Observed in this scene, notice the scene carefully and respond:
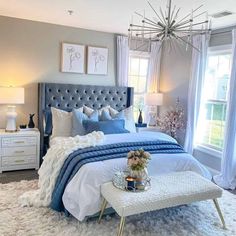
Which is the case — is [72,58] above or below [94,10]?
below

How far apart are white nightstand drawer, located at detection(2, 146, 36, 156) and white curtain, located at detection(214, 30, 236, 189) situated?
3.10 metres

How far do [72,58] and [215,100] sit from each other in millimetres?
2719

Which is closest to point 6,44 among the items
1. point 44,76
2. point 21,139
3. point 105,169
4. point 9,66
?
point 9,66

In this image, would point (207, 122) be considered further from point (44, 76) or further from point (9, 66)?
point (9, 66)

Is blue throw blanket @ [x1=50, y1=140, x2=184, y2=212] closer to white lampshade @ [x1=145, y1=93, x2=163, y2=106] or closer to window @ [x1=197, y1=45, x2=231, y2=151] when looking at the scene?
window @ [x1=197, y1=45, x2=231, y2=151]

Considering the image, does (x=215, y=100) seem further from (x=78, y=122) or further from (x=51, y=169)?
(x=51, y=169)

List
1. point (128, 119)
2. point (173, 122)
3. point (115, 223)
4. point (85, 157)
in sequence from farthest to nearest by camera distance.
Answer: point (173, 122)
point (128, 119)
point (85, 157)
point (115, 223)

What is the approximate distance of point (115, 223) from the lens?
2818mm

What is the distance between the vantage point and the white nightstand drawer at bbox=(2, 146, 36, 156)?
4.17 m

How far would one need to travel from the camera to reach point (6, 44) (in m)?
4.43

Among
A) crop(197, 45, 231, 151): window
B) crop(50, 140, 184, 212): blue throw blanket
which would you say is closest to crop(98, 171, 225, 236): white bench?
crop(50, 140, 184, 212): blue throw blanket

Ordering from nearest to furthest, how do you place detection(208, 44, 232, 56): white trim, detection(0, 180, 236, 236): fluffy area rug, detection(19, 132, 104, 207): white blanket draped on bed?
detection(0, 180, 236, 236): fluffy area rug, detection(19, 132, 104, 207): white blanket draped on bed, detection(208, 44, 232, 56): white trim

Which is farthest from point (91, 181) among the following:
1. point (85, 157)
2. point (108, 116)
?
point (108, 116)

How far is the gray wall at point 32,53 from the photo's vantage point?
14.6ft
